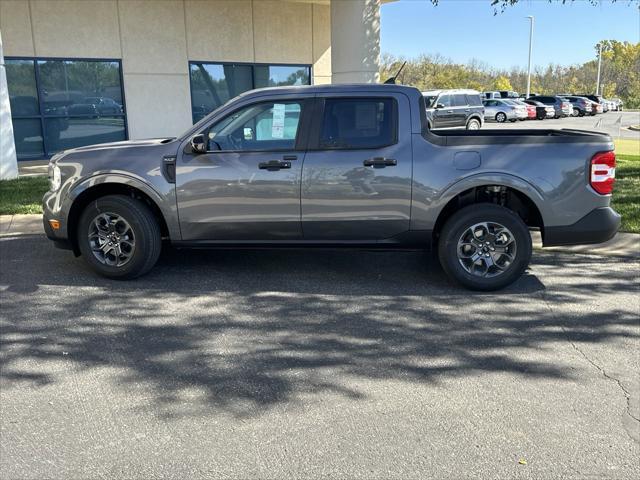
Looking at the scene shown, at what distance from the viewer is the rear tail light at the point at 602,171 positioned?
5.40m

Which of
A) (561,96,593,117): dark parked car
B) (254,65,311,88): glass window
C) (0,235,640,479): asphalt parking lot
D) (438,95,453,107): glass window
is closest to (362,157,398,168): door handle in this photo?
(0,235,640,479): asphalt parking lot

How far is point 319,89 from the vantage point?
5770 millimetres

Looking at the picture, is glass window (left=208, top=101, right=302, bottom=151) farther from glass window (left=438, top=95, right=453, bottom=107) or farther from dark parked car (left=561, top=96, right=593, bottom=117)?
dark parked car (left=561, top=96, right=593, bottom=117)

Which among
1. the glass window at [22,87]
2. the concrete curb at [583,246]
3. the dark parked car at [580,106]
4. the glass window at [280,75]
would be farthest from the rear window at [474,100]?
the dark parked car at [580,106]

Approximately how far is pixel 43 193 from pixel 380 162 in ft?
23.9

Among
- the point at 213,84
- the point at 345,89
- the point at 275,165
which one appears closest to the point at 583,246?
the point at 345,89

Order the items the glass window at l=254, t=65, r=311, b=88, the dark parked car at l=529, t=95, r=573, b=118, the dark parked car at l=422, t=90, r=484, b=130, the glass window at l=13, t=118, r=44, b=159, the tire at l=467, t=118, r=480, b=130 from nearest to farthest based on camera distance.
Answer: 1. the glass window at l=13, t=118, r=44, b=159
2. the glass window at l=254, t=65, r=311, b=88
3. the dark parked car at l=422, t=90, r=484, b=130
4. the tire at l=467, t=118, r=480, b=130
5. the dark parked car at l=529, t=95, r=573, b=118

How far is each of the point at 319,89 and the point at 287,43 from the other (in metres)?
13.7

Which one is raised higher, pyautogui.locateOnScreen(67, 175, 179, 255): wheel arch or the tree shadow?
pyautogui.locateOnScreen(67, 175, 179, 255): wheel arch

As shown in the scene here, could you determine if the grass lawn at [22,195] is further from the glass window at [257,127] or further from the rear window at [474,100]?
the rear window at [474,100]

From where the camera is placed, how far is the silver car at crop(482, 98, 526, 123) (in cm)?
3925

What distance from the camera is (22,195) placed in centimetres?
1033

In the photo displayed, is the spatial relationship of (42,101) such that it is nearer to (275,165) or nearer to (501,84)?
(275,165)

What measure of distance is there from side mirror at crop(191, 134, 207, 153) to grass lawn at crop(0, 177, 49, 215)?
A: 14.8ft
